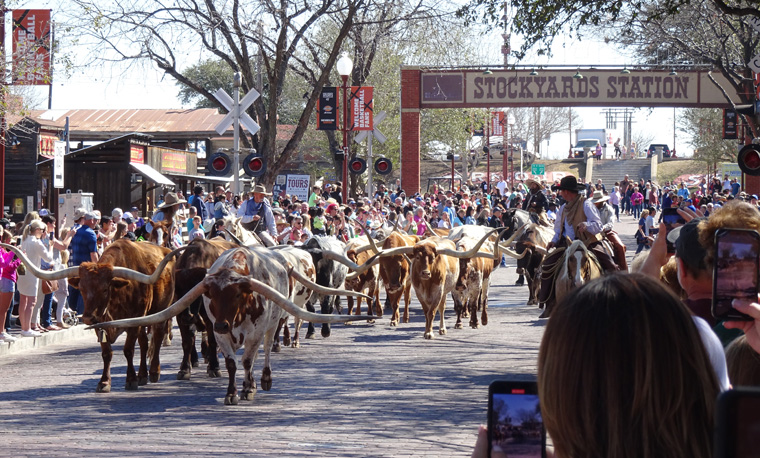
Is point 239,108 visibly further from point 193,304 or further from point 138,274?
point 138,274

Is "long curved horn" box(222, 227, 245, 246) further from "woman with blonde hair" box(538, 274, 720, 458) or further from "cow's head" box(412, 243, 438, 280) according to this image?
"woman with blonde hair" box(538, 274, 720, 458)

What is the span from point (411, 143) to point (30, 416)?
3453 centimetres

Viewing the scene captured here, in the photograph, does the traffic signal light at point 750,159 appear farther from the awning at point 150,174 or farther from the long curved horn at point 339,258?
the awning at point 150,174

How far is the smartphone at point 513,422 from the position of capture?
240 cm

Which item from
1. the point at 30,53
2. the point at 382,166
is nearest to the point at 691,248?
the point at 30,53

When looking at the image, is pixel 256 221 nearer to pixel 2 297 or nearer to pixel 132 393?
pixel 2 297

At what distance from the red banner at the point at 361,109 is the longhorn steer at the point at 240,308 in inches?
797

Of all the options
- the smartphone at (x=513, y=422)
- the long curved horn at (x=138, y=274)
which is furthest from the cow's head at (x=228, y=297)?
the smartphone at (x=513, y=422)

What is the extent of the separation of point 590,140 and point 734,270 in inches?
3961

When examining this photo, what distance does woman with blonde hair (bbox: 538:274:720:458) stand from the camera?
2.30 m

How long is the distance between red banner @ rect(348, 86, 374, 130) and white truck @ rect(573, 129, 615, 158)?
69.5 m

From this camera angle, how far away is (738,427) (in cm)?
176

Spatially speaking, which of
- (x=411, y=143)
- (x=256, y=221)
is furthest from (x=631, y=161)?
(x=256, y=221)

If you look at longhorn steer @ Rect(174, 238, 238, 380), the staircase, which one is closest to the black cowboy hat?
longhorn steer @ Rect(174, 238, 238, 380)
